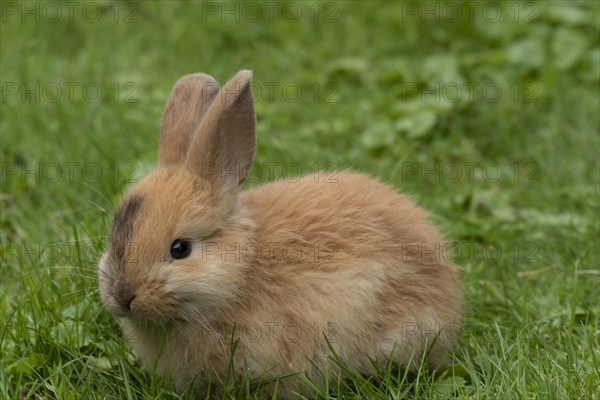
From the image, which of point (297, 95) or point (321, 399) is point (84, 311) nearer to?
point (321, 399)

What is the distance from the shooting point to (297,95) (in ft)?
23.8

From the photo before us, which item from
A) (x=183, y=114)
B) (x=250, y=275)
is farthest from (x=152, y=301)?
(x=183, y=114)

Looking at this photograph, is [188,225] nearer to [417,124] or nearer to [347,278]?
[347,278]

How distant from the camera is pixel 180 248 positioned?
4.04m

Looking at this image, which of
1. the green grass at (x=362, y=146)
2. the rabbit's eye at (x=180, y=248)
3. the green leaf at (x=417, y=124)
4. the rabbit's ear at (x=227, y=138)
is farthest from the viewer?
the green leaf at (x=417, y=124)

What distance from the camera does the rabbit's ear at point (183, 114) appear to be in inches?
173

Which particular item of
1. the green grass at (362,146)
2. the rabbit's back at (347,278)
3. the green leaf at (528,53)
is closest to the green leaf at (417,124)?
the green grass at (362,146)

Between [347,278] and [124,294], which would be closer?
[124,294]

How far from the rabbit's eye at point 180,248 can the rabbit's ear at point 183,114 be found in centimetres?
47

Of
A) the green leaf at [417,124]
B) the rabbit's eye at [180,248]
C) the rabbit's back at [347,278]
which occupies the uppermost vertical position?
the green leaf at [417,124]

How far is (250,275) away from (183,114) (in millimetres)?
812

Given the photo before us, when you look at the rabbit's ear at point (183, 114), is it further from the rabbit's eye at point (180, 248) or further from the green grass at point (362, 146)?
the green grass at point (362, 146)

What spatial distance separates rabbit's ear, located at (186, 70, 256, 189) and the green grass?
2.54 feet

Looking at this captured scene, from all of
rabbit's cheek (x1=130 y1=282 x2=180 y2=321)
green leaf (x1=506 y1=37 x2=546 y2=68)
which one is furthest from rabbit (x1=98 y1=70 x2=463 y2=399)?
green leaf (x1=506 y1=37 x2=546 y2=68)
